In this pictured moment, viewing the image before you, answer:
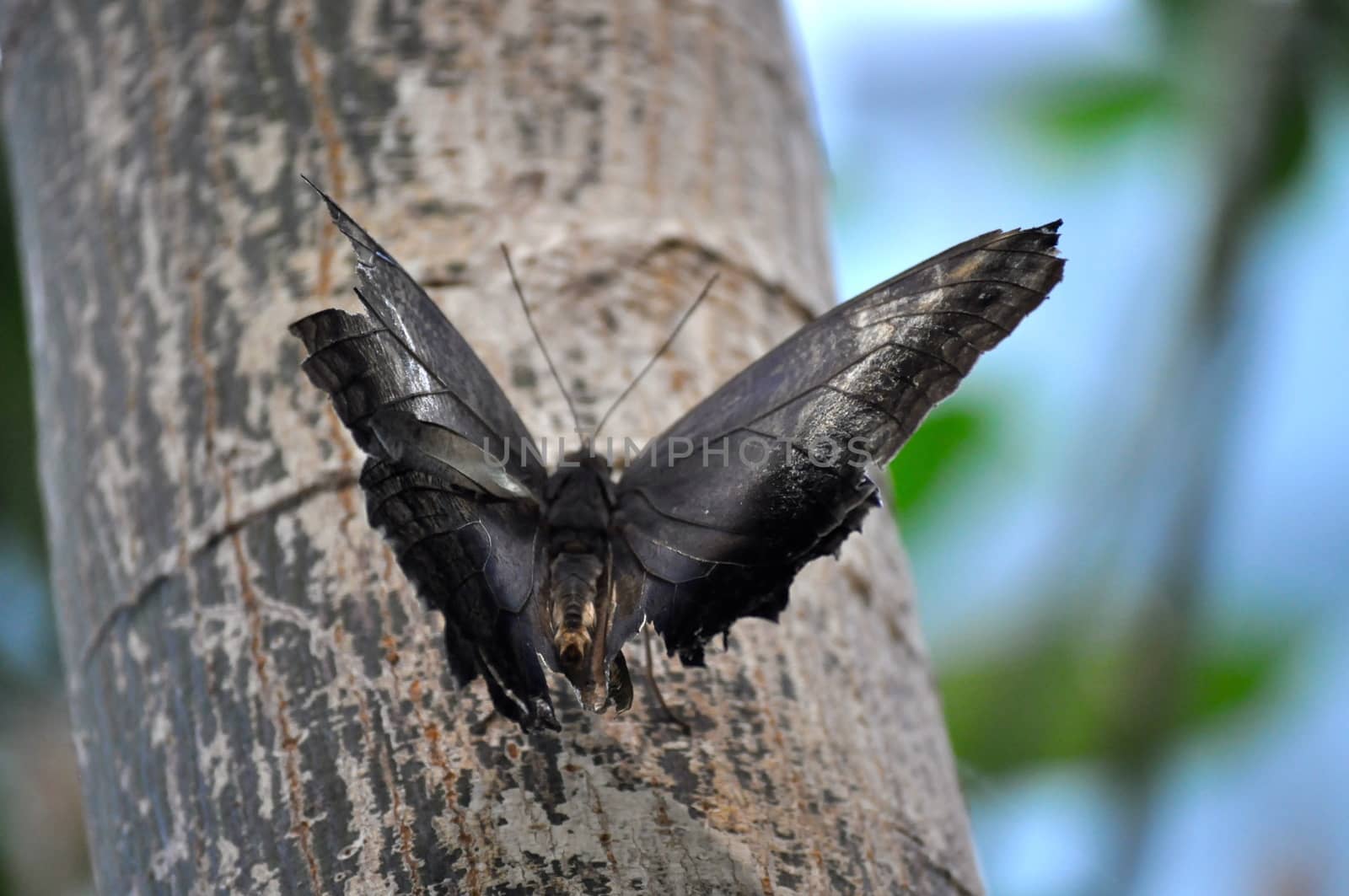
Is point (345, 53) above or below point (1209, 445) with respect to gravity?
above

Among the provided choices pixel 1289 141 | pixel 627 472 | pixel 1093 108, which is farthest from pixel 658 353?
pixel 1093 108

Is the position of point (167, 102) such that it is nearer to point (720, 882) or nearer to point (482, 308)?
point (482, 308)

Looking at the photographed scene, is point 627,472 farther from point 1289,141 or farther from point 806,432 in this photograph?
point 1289,141

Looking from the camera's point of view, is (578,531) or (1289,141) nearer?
(578,531)

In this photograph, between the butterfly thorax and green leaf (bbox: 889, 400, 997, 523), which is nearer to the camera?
the butterfly thorax

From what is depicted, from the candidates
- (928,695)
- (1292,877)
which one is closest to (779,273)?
(928,695)

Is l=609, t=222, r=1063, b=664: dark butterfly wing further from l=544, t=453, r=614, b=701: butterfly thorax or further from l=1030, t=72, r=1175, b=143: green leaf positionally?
l=1030, t=72, r=1175, b=143: green leaf

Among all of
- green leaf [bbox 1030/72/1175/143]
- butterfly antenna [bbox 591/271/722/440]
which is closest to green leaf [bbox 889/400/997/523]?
green leaf [bbox 1030/72/1175/143]
